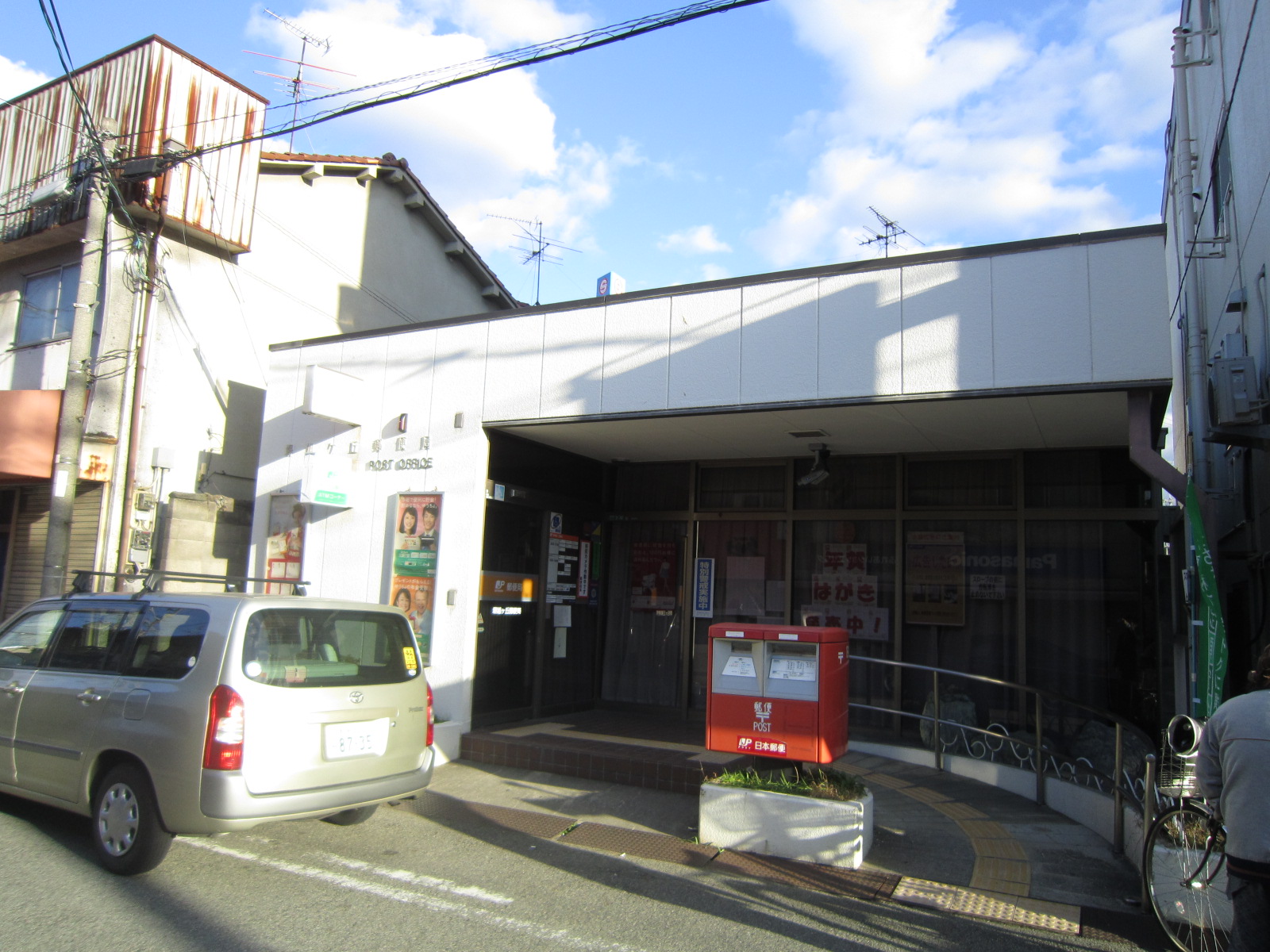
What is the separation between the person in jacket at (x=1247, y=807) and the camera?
3369 millimetres

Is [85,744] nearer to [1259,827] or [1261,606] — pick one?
[1259,827]

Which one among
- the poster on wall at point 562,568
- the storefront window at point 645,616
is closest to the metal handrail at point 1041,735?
the storefront window at point 645,616

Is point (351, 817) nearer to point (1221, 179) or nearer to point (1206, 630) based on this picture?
point (1206, 630)

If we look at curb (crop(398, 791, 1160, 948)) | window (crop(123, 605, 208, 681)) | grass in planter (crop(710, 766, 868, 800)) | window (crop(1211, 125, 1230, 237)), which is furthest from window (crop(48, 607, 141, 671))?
window (crop(1211, 125, 1230, 237))

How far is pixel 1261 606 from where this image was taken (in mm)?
7914

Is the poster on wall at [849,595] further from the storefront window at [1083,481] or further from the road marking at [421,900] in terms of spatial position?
the road marking at [421,900]

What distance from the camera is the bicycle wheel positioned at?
4.23 m

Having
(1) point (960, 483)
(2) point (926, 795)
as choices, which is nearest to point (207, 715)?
(2) point (926, 795)

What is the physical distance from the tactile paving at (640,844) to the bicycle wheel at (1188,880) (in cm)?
252

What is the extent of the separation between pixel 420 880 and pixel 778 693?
101 inches

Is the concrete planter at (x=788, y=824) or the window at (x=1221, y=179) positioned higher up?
the window at (x=1221, y=179)

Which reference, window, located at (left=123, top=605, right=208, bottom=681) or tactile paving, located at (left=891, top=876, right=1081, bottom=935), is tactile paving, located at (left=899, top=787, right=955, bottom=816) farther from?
window, located at (left=123, top=605, right=208, bottom=681)

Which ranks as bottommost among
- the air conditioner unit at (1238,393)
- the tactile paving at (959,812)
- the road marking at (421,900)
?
the road marking at (421,900)

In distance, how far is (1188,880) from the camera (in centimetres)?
Answer: 433
